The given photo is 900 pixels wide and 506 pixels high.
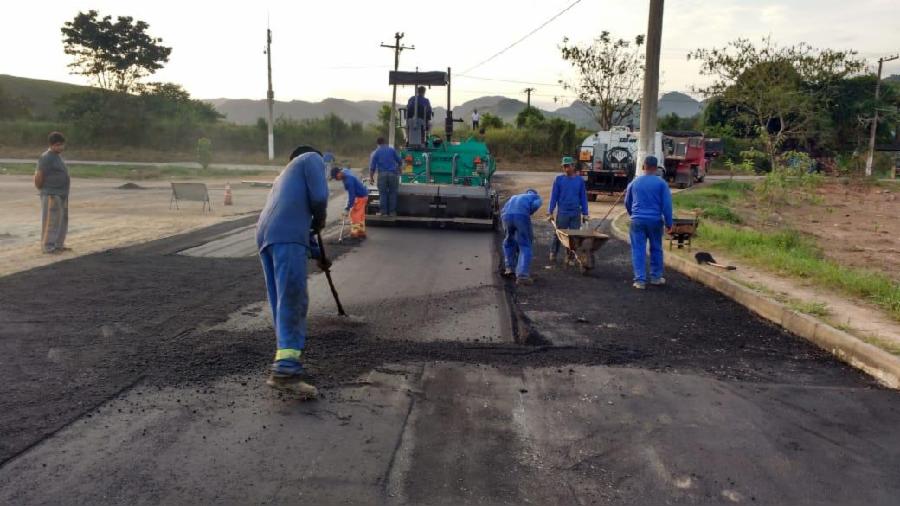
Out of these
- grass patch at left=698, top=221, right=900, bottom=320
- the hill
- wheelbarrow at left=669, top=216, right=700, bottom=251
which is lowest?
grass patch at left=698, top=221, right=900, bottom=320

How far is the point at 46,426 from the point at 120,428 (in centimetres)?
42

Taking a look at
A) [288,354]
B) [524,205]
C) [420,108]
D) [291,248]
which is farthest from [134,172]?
[288,354]

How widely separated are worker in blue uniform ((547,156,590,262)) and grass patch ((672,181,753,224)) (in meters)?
7.31

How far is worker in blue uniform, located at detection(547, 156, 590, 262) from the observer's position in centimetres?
1053

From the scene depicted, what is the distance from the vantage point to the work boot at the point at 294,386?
15.7 ft

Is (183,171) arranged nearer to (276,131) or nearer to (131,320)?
(276,131)

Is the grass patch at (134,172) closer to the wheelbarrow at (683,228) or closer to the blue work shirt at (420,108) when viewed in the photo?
the blue work shirt at (420,108)

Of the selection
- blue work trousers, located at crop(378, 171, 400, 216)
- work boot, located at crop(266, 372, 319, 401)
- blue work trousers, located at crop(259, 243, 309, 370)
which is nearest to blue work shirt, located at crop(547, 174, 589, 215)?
blue work trousers, located at crop(378, 171, 400, 216)

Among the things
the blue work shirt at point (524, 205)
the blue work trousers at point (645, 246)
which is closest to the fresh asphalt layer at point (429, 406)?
the blue work trousers at point (645, 246)

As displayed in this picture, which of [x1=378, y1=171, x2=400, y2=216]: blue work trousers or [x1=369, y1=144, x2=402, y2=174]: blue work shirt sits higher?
[x1=369, y1=144, x2=402, y2=174]: blue work shirt

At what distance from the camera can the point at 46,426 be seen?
421cm

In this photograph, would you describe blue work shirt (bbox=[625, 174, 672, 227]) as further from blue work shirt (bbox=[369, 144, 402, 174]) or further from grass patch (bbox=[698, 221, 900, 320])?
blue work shirt (bbox=[369, 144, 402, 174])

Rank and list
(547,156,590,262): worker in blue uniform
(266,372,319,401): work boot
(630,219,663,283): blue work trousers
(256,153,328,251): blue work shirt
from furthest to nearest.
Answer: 1. (547,156,590,262): worker in blue uniform
2. (630,219,663,283): blue work trousers
3. (256,153,328,251): blue work shirt
4. (266,372,319,401): work boot

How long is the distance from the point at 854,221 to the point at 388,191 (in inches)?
549
